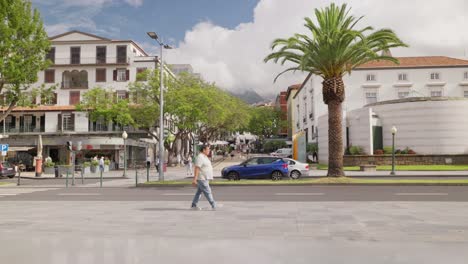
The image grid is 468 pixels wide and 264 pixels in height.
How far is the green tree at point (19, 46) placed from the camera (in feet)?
74.4

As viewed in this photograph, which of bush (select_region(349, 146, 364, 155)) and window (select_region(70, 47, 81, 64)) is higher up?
window (select_region(70, 47, 81, 64))

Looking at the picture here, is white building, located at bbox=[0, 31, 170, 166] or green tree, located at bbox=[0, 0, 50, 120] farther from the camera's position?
white building, located at bbox=[0, 31, 170, 166]

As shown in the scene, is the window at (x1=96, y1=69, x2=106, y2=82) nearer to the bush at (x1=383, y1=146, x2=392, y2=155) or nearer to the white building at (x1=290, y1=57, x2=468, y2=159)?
the white building at (x1=290, y1=57, x2=468, y2=159)

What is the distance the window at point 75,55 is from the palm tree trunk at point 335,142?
139 ft

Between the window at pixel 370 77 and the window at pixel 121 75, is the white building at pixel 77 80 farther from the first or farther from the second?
the window at pixel 370 77

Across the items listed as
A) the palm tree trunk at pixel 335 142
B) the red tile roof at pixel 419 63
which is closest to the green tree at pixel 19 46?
the palm tree trunk at pixel 335 142

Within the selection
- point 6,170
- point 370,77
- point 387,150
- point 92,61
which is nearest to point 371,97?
point 370,77

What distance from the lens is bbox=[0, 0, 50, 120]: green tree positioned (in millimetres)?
22688

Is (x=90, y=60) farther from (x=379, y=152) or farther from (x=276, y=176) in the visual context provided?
(x=276, y=176)

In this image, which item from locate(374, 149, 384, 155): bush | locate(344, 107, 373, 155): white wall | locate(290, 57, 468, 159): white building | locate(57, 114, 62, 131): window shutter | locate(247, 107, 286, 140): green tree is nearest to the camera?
locate(374, 149, 384, 155): bush
